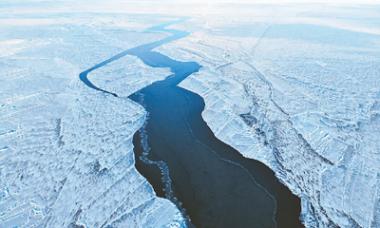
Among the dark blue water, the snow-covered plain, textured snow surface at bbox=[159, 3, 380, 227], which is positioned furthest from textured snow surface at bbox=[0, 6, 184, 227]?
textured snow surface at bbox=[159, 3, 380, 227]

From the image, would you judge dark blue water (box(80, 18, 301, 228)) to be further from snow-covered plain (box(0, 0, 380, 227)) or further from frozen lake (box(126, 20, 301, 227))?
snow-covered plain (box(0, 0, 380, 227))

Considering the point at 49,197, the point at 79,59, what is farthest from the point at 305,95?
the point at 79,59

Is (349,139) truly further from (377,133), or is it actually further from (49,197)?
(49,197)

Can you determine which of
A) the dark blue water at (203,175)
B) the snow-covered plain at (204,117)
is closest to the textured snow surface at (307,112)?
the snow-covered plain at (204,117)

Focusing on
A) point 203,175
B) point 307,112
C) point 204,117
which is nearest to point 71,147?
point 203,175

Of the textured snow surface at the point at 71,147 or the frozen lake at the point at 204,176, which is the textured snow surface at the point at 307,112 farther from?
the textured snow surface at the point at 71,147

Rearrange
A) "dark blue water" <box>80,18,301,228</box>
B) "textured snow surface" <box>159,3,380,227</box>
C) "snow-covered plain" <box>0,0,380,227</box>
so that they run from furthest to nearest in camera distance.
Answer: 1. "textured snow surface" <box>159,3,380,227</box>
2. "snow-covered plain" <box>0,0,380,227</box>
3. "dark blue water" <box>80,18,301,228</box>
